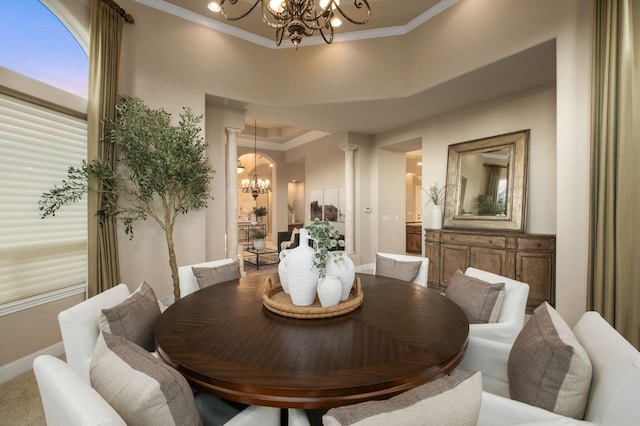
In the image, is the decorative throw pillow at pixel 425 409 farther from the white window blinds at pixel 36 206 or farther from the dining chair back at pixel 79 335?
the white window blinds at pixel 36 206

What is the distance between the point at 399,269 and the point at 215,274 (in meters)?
1.71

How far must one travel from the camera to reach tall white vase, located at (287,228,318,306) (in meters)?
1.72

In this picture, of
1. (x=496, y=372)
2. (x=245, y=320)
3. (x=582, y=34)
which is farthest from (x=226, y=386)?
(x=582, y=34)

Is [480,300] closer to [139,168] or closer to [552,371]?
[552,371]

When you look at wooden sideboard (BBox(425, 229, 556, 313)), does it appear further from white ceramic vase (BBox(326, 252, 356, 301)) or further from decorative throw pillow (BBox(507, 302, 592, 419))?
white ceramic vase (BBox(326, 252, 356, 301))

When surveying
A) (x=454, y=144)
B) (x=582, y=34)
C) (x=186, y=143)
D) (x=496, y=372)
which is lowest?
(x=496, y=372)

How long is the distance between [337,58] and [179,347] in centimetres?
453

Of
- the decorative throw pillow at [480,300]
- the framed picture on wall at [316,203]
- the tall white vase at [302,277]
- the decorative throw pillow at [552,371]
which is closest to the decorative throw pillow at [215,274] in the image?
the tall white vase at [302,277]

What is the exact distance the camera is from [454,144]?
15.9 feet

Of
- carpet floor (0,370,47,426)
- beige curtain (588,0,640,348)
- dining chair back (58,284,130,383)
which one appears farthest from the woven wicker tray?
beige curtain (588,0,640,348)

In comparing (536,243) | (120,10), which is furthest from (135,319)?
(536,243)

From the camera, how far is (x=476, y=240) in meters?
4.15

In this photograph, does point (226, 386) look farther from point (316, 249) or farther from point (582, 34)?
point (582, 34)

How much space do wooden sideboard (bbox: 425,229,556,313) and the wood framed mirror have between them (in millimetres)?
270
